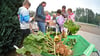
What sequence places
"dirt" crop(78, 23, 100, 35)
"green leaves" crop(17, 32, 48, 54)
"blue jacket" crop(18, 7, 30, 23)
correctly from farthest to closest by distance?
"dirt" crop(78, 23, 100, 35) → "blue jacket" crop(18, 7, 30, 23) → "green leaves" crop(17, 32, 48, 54)

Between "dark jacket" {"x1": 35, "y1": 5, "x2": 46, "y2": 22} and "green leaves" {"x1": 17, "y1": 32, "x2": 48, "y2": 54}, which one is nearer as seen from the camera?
"green leaves" {"x1": 17, "y1": 32, "x2": 48, "y2": 54}

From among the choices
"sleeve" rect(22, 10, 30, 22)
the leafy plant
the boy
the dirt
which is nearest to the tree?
the boy

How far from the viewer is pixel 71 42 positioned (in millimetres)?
2117

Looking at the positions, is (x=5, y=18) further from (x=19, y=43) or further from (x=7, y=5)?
(x=19, y=43)

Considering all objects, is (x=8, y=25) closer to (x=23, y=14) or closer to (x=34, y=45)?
(x=23, y=14)

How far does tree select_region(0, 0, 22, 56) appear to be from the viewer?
11.9ft

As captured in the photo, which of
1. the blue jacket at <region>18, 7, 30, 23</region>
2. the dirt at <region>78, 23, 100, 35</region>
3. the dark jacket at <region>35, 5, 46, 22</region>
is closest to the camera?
the blue jacket at <region>18, 7, 30, 23</region>

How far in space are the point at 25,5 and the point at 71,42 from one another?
6.06 ft

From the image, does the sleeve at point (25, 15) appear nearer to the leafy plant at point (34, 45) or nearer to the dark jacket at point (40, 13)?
the dark jacket at point (40, 13)

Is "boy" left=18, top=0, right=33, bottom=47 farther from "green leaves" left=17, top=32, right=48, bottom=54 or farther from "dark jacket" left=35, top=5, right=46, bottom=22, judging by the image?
"green leaves" left=17, top=32, right=48, bottom=54

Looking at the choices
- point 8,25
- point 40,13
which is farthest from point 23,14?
point 40,13

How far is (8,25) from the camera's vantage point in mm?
3734

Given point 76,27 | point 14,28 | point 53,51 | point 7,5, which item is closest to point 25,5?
point 7,5

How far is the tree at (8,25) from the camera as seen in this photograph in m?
3.61
